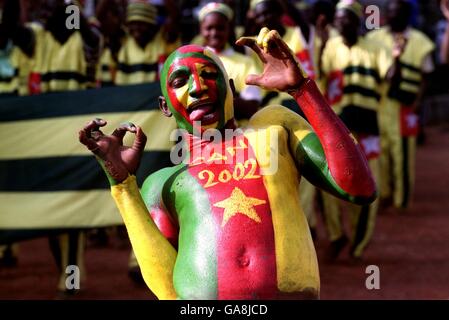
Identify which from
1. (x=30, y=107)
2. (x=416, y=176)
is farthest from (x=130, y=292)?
(x=416, y=176)

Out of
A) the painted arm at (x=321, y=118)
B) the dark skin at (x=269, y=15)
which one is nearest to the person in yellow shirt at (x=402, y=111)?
the dark skin at (x=269, y=15)

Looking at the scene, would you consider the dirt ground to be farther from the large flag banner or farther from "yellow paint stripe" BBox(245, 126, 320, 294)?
"yellow paint stripe" BBox(245, 126, 320, 294)

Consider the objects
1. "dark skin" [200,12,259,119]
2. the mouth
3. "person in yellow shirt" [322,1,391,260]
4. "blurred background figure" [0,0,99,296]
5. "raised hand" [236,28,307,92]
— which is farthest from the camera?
"person in yellow shirt" [322,1,391,260]

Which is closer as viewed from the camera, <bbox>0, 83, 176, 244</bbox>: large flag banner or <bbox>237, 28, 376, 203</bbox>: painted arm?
<bbox>237, 28, 376, 203</bbox>: painted arm

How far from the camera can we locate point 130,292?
711cm

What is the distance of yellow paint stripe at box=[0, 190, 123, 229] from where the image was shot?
6785 millimetres

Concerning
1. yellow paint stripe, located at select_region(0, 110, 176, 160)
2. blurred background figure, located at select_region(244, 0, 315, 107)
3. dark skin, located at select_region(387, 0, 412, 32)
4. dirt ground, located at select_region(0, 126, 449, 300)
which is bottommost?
dirt ground, located at select_region(0, 126, 449, 300)

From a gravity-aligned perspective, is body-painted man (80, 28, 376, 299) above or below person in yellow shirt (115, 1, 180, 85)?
below

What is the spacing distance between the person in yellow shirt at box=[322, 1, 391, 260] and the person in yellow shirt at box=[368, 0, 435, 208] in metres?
1.56

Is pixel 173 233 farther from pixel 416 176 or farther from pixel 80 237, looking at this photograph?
pixel 416 176

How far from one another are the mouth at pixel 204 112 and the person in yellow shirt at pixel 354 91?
4.52 m

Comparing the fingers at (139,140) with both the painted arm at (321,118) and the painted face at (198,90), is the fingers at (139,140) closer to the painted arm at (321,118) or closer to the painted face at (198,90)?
the painted face at (198,90)

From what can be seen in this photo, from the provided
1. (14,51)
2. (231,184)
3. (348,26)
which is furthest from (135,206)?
(348,26)

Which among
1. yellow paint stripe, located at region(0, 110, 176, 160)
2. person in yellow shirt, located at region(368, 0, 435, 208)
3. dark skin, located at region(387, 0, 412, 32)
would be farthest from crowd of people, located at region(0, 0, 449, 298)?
dark skin, located at region(387, 0, 412, 32)
